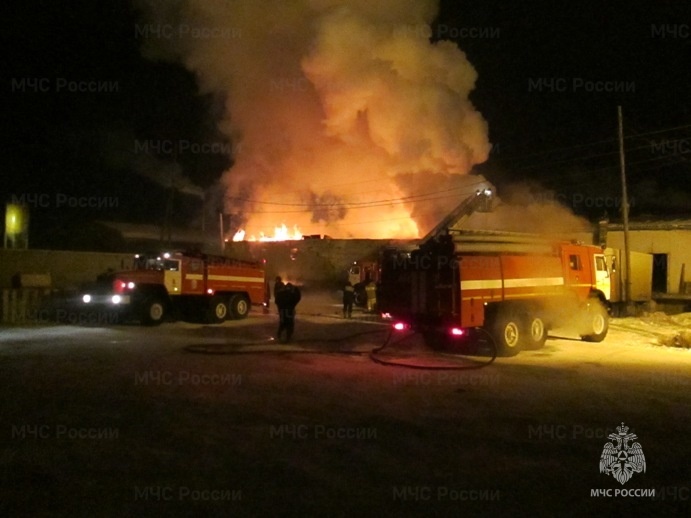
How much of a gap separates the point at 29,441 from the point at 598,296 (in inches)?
581

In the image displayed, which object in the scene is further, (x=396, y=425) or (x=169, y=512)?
(x=396, y=425)

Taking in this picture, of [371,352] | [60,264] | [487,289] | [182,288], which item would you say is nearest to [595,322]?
[487,289]

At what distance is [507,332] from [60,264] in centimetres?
1812

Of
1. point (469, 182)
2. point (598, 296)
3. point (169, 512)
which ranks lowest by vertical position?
point (169, 512)

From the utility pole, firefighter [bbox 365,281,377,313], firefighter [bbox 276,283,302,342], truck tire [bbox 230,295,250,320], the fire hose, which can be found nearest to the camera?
the fire hose

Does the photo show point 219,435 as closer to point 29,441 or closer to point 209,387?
point 29,441

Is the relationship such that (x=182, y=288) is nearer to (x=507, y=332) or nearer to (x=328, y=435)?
(x=507, y=332)

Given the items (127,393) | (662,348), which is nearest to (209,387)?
(127,393)

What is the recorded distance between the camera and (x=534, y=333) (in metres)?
15.4

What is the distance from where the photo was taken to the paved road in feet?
17.5

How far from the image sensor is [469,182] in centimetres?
4134

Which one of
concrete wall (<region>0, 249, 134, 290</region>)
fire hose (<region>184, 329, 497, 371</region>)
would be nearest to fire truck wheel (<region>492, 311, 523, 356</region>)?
fire hose (<region>184, 329, 497, 371</region>)

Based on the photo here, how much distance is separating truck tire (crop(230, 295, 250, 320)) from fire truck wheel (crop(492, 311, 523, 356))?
11210 millimetres

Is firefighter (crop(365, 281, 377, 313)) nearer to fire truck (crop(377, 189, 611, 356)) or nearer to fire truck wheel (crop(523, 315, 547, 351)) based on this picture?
fire truck (crop(377, 189, 611, 356))
